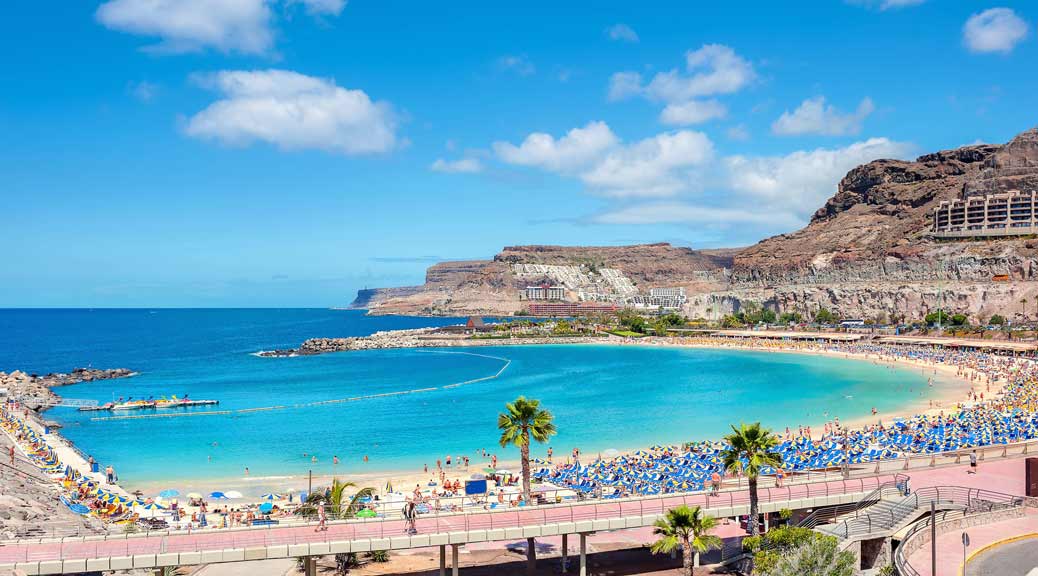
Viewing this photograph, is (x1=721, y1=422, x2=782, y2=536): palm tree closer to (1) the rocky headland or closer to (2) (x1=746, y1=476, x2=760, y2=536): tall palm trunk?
(2) (x1=746, y1=476, x2=760, y2=536): tall palm trunk

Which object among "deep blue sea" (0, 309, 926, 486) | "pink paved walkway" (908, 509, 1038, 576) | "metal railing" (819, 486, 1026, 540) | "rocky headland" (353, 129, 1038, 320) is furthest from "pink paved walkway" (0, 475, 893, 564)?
"rocky headland" (353, 129, 1038, 320)

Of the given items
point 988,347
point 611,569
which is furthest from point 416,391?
point 988,347

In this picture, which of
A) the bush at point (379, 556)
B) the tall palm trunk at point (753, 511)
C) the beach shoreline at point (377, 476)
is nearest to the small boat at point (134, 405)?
the beach shoreline at point (377, 476)

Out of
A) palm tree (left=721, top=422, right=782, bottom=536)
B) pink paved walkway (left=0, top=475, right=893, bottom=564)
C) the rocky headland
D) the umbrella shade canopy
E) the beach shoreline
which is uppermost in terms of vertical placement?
the rocky headland

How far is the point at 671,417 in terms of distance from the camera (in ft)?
173

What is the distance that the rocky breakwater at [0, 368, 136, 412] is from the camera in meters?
64.2

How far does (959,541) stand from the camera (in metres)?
19.0

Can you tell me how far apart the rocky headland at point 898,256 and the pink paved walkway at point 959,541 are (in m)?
99.2

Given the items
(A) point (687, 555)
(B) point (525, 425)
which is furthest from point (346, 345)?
(A) point (687, 555)

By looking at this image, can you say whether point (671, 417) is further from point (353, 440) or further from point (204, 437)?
point (204, 437)

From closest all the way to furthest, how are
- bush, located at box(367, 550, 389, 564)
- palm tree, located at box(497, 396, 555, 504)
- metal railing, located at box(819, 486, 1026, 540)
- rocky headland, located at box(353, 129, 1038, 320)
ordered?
metal railing, located at box(819, 486, 1026, 540)
bush, located at box(367, 550, 389, 564)
palm tree, located at box(497, 396, 555, 504)
rocky headland, located at box(353, 129, 1038, 320)

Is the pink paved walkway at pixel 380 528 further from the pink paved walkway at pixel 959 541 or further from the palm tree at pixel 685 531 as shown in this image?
the pink paved walkway at pixel 959 541

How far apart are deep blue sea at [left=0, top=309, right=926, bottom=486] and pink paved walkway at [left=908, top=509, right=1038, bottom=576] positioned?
23.3m

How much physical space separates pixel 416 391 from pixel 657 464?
3988 cm
